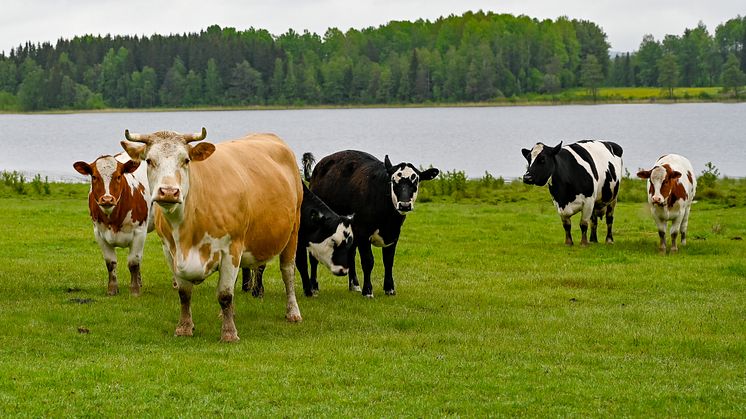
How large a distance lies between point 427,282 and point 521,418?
764 cm

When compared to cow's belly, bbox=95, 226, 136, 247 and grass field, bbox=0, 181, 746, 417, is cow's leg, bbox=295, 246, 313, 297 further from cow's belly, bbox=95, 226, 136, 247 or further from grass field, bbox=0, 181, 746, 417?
cow's belly, bbox=95, 226, 136, 247

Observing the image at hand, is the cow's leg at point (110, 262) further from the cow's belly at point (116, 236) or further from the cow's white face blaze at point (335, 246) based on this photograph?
the cow's white face blaze at point (335, 246)

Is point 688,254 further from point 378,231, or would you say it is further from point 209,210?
point 209,210

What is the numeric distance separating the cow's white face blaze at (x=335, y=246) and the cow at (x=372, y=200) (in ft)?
1.51

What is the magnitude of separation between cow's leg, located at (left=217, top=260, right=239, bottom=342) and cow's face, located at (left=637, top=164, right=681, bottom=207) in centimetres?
1009

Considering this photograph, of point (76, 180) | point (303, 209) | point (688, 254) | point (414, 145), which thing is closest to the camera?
point (303, 209)

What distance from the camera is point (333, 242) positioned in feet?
44.1

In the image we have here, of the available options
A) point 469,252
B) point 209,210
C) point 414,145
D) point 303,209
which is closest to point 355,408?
point 209,210

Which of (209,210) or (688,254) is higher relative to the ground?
(209,210)

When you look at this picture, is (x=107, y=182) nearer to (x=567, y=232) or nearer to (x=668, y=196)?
(x=567, y=232)

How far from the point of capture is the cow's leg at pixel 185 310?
10883 mm

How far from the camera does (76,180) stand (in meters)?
43.0

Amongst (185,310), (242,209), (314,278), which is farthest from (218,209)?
(314,278)

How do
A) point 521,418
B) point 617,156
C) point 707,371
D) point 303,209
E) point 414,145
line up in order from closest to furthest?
point 521,418, point 707,371, point 303,209, point 617,156, point 414,145
